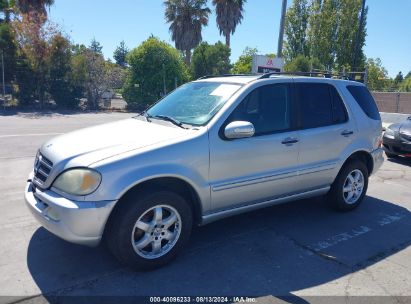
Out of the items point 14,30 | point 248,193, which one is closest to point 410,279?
point 248,193

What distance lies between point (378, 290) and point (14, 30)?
2463 cm

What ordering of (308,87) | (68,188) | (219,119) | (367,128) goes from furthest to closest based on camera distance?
(367,128)
(308,87)
(219,119)
(68,188)

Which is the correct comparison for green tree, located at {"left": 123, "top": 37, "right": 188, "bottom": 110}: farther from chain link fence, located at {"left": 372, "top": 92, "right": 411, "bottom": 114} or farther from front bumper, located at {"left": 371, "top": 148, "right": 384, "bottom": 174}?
front bumper, located at {"left": 371, "top": 148, "right": 384, "bottom": 174}

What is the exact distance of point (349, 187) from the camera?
5.38 m

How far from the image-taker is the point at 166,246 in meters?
3.71

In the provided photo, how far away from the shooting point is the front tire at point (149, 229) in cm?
340

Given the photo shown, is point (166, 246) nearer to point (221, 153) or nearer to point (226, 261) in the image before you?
point (226, 261)

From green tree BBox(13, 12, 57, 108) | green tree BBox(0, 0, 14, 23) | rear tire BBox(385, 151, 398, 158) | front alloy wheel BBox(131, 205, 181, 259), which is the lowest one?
rear tire BBox(385, 151, 398, 158)

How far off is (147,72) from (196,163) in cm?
2426

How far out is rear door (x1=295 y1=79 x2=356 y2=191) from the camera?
468 centimetres

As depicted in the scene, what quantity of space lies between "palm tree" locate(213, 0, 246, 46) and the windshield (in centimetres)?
3611

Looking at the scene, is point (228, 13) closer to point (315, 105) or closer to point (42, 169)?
point (315, 105)

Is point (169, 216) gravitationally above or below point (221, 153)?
below

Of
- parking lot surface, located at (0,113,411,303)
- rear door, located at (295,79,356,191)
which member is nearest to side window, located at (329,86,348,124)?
rear door, located at (295,79,356,191)
